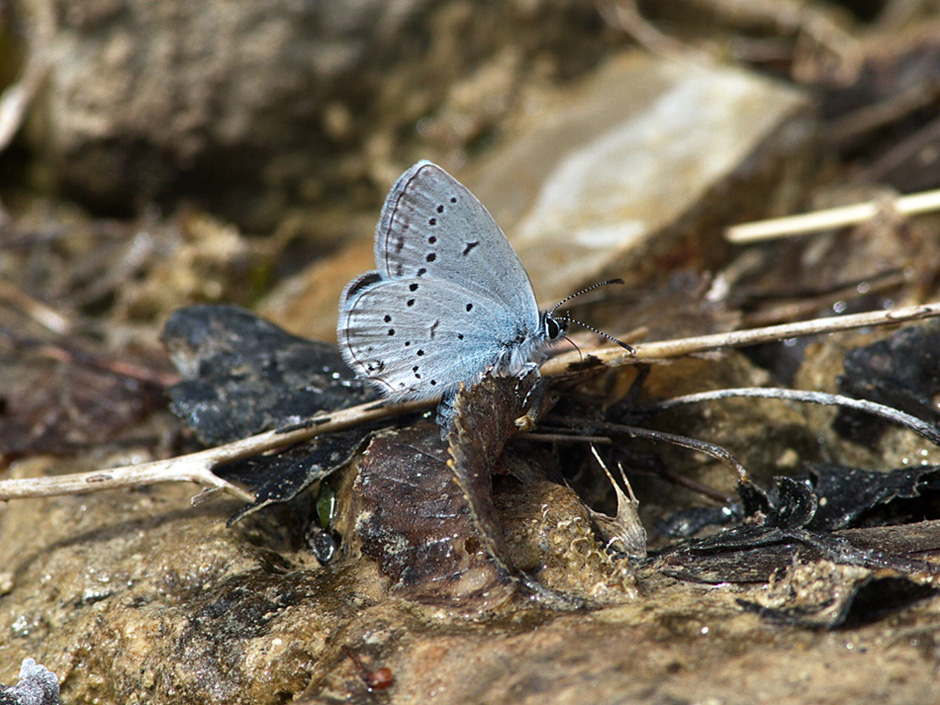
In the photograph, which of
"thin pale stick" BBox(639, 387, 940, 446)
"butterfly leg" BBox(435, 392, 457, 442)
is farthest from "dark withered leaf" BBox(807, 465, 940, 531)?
"butterfly leg" BBox(435, 392, 457, 442)

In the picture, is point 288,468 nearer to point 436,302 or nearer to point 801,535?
point 436,302

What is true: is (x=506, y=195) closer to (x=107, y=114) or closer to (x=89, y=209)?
(x=107, y=114)

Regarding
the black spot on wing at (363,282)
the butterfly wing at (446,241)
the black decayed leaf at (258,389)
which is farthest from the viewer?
the black spot on wing at (363,282)

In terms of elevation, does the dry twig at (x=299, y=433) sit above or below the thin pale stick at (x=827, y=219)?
below

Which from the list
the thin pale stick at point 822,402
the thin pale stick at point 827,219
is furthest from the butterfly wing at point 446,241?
the thin pale stick at point 827,219

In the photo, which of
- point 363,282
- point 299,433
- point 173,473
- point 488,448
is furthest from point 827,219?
point 173,473

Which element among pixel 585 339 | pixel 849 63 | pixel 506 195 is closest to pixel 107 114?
pixel 506 195

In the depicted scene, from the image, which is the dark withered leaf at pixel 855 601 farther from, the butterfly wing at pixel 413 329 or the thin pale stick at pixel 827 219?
the thin pale stick at pixel 827 219
